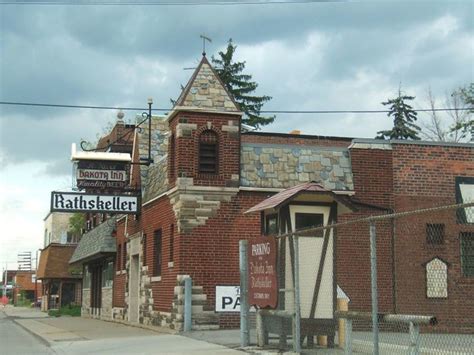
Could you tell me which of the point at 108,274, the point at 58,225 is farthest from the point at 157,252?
the point at 58,225

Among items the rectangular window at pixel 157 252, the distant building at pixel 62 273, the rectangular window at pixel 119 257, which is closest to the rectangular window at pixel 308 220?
the rectangular window at pixel 157 252

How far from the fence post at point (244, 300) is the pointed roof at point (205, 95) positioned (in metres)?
6.60

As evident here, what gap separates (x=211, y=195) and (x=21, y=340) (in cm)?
685

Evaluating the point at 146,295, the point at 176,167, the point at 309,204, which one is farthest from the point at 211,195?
the point at 309,204

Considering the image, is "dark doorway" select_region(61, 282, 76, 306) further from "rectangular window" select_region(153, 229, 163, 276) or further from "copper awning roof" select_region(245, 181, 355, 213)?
"copper awning roof" select_region(245, 181, 355, 213)

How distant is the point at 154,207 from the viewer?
22.3 m

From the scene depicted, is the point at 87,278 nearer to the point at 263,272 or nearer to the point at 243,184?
the point at 243,184

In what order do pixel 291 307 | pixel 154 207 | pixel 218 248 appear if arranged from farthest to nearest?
pixel 154 207 < pixel 218 248 < pixel 291 307

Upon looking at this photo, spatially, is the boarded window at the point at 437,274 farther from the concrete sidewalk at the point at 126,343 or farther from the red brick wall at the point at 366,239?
the red brick wall at the point at 366,239

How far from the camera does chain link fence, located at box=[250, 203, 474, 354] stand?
885cm

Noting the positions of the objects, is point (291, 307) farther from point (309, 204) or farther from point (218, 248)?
point (218, 248)

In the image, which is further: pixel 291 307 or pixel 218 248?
pixel 218 248

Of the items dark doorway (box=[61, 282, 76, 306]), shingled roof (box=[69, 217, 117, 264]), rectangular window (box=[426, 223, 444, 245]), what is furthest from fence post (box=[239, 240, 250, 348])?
dark doorway (box=[61, 282, 76, 306])

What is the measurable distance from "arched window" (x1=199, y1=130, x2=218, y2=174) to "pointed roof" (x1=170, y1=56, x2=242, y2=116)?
73 cm
